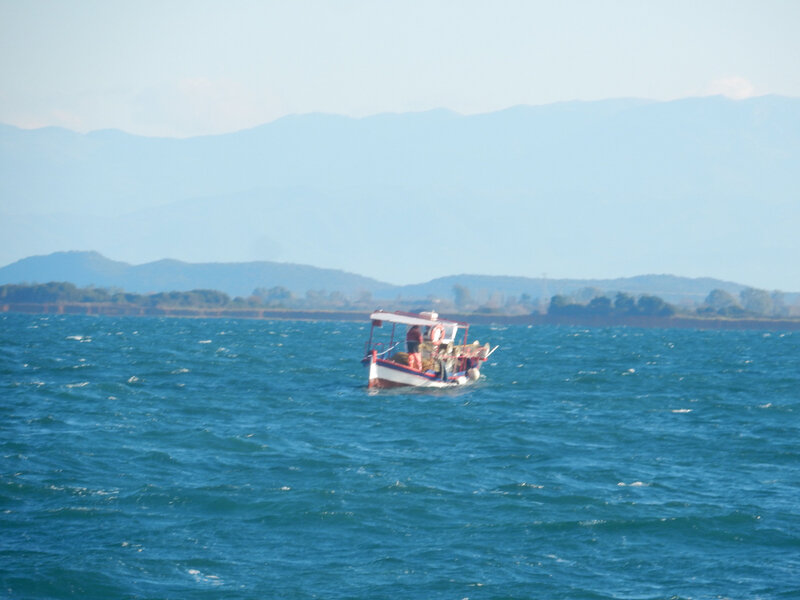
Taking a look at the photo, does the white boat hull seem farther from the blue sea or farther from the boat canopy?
the boat canopy

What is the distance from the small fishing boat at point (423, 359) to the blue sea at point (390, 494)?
3.69 feet

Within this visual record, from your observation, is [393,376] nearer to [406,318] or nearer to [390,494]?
[406,318]

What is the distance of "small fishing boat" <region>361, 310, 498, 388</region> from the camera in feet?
169

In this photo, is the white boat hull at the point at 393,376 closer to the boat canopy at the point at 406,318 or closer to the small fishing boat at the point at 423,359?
the small fishing boat at the point at 423,359

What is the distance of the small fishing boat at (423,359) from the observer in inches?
2031

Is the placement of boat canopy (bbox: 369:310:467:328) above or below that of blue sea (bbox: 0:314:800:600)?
above

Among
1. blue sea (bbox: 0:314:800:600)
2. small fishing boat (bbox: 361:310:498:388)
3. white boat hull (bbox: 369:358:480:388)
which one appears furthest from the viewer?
small fishing boat (bbox: 361:310:498:388)

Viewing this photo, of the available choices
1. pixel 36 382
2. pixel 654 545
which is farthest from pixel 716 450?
pixel 36 382

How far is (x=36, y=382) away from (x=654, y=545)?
3707 centimetres

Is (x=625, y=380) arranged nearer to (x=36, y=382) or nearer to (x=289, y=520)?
(x=36, y=382)

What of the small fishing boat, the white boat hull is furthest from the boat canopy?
the white boat hull

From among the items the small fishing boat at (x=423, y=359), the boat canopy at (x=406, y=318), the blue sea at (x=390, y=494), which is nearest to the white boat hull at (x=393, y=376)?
the small fishing boat at (x=423, y=359)

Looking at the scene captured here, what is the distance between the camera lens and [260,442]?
34.8 meters

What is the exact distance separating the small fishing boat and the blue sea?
1.12 m
